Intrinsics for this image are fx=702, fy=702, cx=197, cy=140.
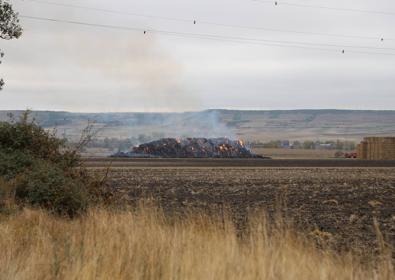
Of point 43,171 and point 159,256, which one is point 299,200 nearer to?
point 43,171

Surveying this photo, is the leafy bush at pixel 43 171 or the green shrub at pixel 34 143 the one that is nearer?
the leafy bush at pixel 43 171

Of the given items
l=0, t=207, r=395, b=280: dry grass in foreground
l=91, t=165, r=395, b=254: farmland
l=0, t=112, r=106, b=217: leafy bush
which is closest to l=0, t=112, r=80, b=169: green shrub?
l=0, t=112, r=106, b=217: leafy bush

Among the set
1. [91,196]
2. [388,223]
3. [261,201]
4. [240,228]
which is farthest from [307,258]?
[261,201]

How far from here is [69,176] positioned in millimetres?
21000

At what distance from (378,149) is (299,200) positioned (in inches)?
2608

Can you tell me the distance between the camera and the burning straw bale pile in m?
85.2

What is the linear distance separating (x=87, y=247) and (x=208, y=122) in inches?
5989

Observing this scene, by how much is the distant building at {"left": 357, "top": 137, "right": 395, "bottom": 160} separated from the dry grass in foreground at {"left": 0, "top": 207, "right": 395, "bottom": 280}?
7837cm

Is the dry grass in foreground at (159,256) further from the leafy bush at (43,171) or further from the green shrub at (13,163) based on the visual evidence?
the green shrub at (13,163)

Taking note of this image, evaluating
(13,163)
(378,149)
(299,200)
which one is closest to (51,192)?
(13,163)

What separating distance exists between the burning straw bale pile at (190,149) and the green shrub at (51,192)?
210 ft

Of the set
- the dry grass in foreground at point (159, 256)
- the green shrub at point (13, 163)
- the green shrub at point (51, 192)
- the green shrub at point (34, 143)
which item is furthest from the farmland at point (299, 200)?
the green shrub at point (13, 163)

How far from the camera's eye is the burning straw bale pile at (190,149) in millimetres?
85225

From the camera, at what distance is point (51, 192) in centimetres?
1833
